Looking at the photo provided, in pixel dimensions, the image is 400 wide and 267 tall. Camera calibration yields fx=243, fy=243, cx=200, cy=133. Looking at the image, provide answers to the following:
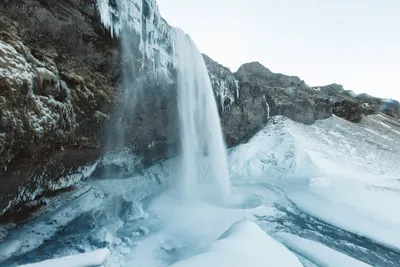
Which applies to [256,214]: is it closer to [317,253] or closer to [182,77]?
[317,253]

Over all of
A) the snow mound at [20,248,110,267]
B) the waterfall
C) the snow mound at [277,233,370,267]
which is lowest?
the snow mound at [277,233,370,267]

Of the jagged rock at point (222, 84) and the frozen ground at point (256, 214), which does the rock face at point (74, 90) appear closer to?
the jagged rock at point (222, 84)

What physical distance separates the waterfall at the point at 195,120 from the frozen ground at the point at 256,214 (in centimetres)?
93

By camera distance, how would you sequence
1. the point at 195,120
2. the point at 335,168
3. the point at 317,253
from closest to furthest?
the point at 317,253 < the point at 335,168 < the point at 195,120

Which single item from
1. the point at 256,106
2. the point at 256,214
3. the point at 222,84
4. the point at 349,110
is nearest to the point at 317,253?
the point at 256,214

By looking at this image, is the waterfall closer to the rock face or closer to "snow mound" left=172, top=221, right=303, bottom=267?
the rock face

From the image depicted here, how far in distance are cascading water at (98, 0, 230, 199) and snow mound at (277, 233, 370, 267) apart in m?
4.64

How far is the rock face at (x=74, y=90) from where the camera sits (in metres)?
6.29

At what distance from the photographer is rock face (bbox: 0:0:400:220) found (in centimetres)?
629

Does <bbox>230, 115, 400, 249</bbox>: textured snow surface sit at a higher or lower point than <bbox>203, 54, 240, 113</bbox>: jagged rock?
lower

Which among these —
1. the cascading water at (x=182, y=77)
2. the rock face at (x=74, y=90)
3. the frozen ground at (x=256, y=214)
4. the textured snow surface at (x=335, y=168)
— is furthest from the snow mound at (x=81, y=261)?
the textured snow surface at (x=335, y=168)

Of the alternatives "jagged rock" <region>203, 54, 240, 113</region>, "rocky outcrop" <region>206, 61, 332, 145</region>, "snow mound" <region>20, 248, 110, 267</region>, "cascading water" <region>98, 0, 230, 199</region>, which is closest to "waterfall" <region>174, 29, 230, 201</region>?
"cascading water" <region>98, 0, 230, 199</region>

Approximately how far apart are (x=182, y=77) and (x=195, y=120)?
108 inches

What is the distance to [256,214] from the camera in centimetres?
986
